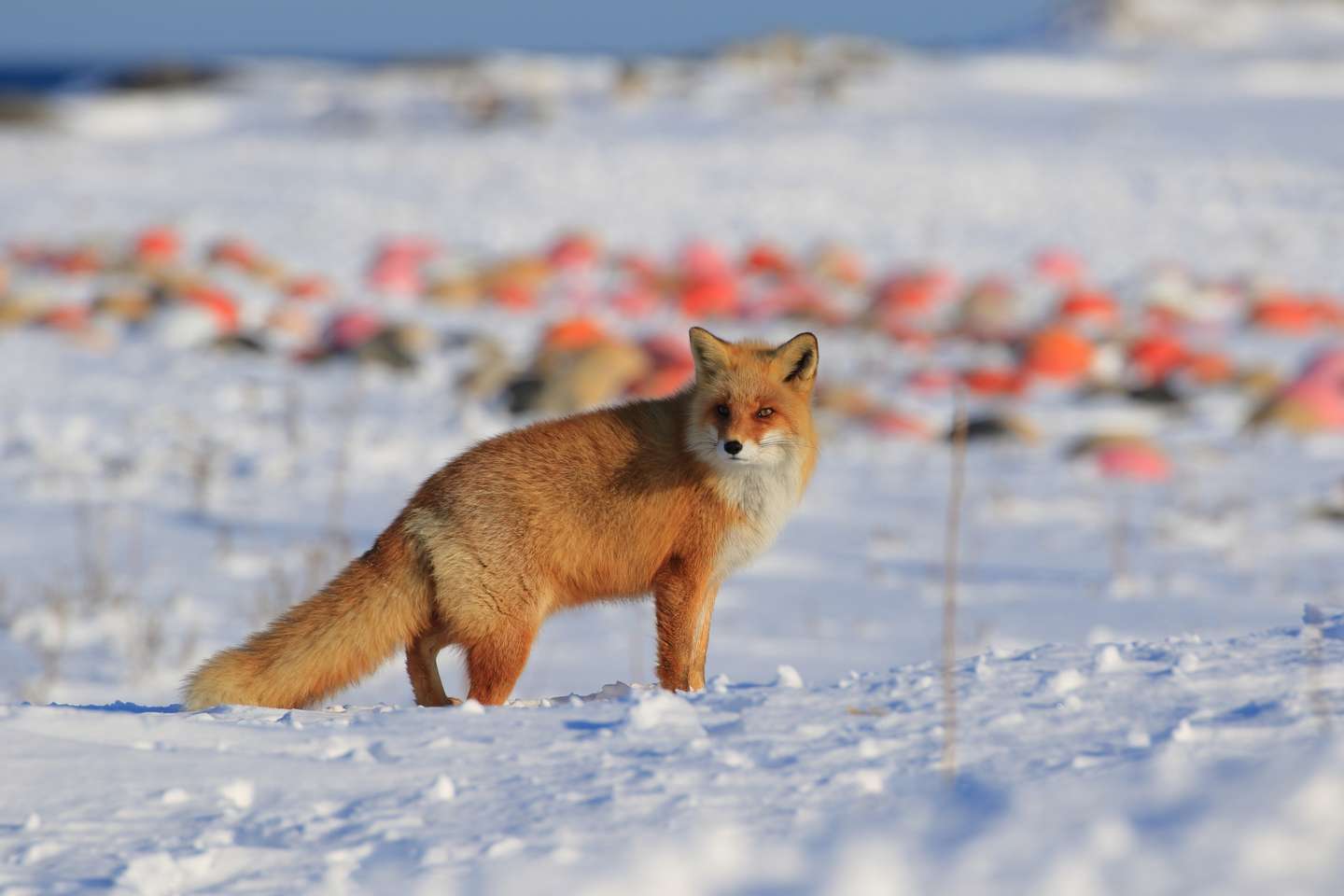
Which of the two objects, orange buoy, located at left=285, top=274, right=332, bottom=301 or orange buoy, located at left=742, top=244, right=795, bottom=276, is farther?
orange buoy, located at left=742, top=244, right=795, bottom=276

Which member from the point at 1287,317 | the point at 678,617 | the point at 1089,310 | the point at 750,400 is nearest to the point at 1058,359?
the point at 1089,310

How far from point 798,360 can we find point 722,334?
1192 cm

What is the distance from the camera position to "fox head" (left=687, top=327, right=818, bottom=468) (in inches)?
177

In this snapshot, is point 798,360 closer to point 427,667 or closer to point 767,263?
point 427,667

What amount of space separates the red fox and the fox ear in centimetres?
6

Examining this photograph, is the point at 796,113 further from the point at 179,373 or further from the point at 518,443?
the point at 518,443

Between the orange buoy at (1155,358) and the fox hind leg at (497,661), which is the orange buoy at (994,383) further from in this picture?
the fox hind leg at (497,661)

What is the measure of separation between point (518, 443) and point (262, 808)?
165 centimetres

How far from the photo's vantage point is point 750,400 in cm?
461

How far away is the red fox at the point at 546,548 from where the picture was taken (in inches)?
169

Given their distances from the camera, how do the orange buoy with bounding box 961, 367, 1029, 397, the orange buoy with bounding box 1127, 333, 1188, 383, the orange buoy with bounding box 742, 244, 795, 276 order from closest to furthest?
the orange buoy with bounding box 961, 367, 1029, 397, the orange buoy with bounding box 1127, 333, 1188, 383, the orange buoy with bounding box 742, 244, 795, 276

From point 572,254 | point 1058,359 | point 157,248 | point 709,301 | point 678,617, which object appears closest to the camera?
point 678,617

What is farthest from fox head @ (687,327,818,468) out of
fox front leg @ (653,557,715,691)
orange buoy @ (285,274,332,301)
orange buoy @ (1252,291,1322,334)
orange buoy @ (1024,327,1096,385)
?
orange buoy @ (285,274,332,301)

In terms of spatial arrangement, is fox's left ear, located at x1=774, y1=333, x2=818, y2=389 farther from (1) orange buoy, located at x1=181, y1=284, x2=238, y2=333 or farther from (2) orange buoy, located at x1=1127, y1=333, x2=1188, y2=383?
(1) orange buoy, located at x1=181, y1=284, x2=238, y2=333
